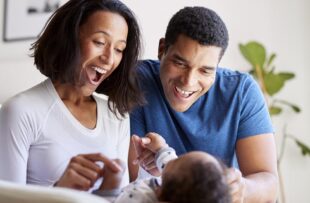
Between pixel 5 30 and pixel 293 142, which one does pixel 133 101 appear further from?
pixel 293 142

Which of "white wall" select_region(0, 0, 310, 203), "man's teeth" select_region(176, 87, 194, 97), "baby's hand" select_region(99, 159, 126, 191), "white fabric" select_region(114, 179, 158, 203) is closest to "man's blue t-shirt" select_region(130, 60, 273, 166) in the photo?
"man's teeth" select_region(176, 87, 194, 97)

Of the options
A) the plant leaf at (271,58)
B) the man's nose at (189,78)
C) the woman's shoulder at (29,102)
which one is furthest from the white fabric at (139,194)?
the plant leaf at (271,58)

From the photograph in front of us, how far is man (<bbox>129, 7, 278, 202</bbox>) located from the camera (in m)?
1.67

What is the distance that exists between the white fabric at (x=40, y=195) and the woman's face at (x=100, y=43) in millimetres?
719

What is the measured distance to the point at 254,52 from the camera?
10.8ft

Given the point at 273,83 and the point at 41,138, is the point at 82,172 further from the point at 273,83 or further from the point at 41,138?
the point at 273,83

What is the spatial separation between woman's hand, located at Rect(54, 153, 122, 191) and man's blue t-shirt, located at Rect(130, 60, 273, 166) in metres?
0.55

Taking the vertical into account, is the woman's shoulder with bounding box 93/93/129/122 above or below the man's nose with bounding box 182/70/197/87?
below

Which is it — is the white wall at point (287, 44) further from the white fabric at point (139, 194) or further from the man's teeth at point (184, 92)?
the white fabric at point (139, 194)

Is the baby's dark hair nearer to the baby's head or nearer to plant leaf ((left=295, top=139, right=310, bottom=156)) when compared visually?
the baby's head

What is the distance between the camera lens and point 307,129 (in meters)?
3.52

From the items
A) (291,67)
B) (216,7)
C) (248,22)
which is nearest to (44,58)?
(216,7)

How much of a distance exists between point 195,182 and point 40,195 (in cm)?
37

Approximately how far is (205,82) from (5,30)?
913mm
